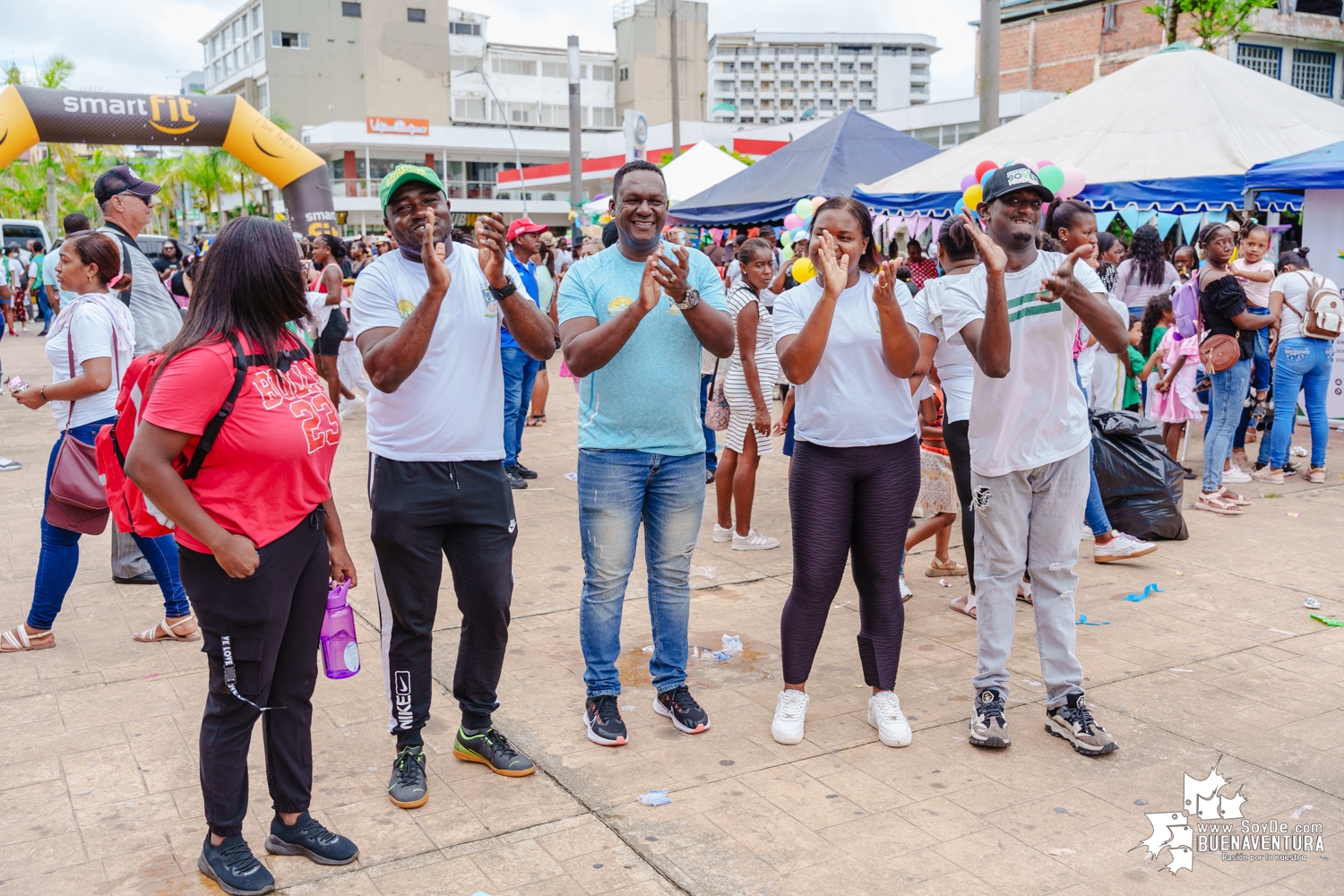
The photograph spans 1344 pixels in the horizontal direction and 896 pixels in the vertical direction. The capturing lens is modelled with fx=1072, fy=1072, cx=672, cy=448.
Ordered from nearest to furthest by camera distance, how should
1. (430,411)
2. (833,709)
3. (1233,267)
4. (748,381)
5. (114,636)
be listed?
(430,411), (833,709), (114,636), (748,381), (1233,267)

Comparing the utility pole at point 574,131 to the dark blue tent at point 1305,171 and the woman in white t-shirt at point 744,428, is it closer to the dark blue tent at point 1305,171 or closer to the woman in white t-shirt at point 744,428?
the dark blue tent at point 1305,171

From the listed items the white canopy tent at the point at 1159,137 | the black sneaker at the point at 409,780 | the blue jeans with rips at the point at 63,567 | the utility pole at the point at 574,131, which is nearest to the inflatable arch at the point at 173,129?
the utility pole at the point at 574,131

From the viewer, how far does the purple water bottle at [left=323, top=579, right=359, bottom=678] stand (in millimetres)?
3418

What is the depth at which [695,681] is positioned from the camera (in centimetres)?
450

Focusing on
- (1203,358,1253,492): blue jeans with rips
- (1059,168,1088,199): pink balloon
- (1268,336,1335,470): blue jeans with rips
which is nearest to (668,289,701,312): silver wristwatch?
(1203,358,1253,492): blue jeans with rips

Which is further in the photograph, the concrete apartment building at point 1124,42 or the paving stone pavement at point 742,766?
the concrete apartment building at point 1124,42

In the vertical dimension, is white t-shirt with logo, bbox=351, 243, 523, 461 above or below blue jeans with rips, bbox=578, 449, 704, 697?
above

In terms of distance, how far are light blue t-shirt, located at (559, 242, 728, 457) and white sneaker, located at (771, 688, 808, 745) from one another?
3.28 feet

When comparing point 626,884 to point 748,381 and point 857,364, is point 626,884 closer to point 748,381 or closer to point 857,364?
point 857,364

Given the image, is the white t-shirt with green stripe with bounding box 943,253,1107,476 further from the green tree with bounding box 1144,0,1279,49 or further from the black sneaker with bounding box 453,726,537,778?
the green tree with bounding box 1144,0,1279,49

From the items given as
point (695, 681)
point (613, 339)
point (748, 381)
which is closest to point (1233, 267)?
point (748, 381)

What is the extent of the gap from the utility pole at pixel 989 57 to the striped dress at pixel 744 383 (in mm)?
5625

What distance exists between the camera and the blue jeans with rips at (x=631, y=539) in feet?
12.4

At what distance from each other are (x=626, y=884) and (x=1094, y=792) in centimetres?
157
